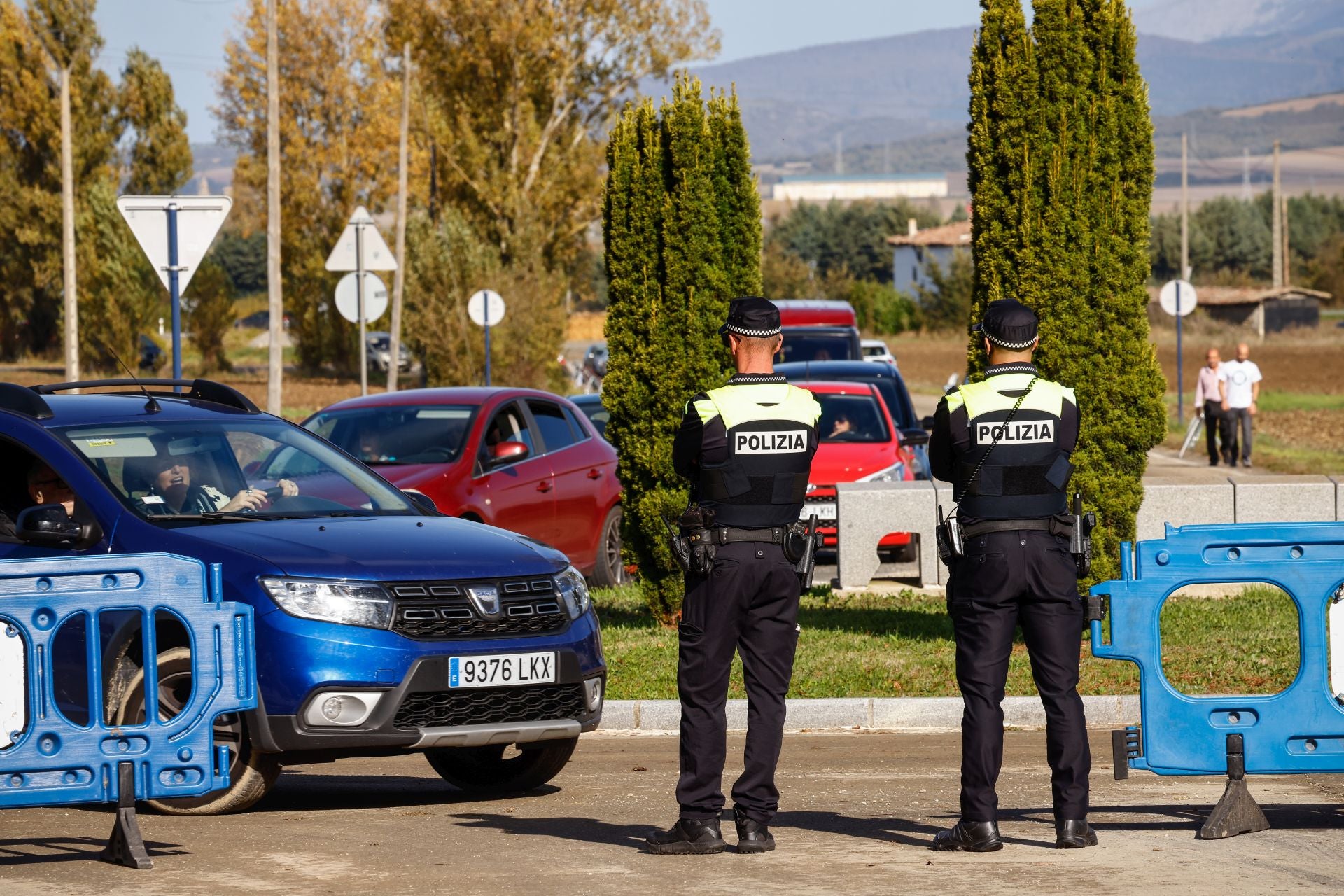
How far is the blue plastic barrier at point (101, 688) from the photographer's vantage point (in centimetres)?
612

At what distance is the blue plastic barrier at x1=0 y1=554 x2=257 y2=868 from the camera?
612 centimetres

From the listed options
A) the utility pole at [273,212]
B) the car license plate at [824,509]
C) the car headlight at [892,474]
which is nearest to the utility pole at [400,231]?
the utility pole at [273,212]

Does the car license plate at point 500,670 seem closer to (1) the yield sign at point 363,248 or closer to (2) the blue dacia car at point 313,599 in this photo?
(2) the blue dacia car at point 313,599

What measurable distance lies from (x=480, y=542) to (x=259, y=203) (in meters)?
61.0

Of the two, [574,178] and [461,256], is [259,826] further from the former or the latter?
[574,178]

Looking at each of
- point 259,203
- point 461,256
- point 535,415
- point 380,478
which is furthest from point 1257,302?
point 380,478

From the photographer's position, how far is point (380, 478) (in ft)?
28.2

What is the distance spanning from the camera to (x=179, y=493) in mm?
7641

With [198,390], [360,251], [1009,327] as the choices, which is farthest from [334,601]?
[360,251]

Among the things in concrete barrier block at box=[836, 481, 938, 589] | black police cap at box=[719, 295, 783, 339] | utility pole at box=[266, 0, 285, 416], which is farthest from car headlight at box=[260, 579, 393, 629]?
utility pole at box=[266, 0, 285, 416]

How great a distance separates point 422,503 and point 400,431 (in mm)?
5404

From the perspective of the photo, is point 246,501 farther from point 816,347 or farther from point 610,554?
point 816,347

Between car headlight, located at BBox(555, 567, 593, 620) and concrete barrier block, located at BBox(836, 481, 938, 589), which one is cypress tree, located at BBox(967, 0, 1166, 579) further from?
car headlight, located at BBox(555, 567, 593, 620)

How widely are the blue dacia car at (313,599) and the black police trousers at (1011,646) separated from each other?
1.69 metres
